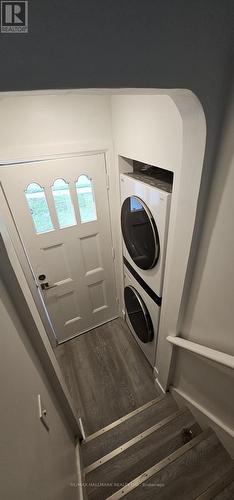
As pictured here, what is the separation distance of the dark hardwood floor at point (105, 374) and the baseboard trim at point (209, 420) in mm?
368

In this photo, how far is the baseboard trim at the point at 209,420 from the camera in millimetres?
1208

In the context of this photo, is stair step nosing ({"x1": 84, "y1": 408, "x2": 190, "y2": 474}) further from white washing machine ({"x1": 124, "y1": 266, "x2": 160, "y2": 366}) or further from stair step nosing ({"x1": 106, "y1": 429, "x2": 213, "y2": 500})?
white washing machine ({"x1": 124, "y1": 266, "x2": 160, "y2": 366})

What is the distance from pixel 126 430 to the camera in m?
1.54

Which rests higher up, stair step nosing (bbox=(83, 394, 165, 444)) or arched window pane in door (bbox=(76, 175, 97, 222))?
arched window pane in door (bbox=(76, 175, 97, 222))

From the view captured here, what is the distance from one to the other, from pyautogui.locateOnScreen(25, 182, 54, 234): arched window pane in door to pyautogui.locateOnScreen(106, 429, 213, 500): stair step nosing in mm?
1813

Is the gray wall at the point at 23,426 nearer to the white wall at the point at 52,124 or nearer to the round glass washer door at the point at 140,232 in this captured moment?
the round glass washer door at the point at 140,232

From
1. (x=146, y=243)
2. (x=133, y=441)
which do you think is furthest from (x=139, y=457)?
(x=146, y=243)

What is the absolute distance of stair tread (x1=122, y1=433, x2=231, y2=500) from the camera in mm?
1142

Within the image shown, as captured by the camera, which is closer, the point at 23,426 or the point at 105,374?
the point at 23,426

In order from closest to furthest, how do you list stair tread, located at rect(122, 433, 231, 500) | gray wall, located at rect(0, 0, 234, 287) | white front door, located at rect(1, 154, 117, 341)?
gray wall, located at rect(0, 0, 234, 287), stair tread, located at rect(122, 433, 231, 500), white front door, located at rect(1, 154, 117, 341)

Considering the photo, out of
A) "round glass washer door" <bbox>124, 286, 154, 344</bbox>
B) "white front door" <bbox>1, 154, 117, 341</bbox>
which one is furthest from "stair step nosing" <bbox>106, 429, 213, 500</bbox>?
"white front door" <bbox>1, 154, 117, 341</bbox>

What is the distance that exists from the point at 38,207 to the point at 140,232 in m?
0.87

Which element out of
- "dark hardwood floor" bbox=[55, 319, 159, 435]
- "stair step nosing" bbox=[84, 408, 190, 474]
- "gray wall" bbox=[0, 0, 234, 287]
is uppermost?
"gray wall" bbox=[0, 0, 234, 287]

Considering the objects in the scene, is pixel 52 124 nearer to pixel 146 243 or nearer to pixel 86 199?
pixel 86 199
